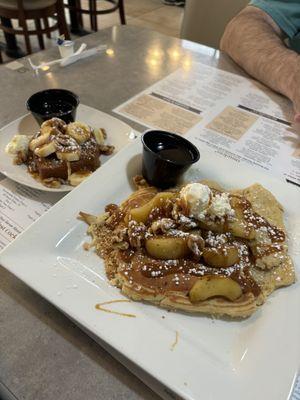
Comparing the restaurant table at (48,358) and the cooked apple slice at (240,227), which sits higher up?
the cooked apple slice at (240,227)

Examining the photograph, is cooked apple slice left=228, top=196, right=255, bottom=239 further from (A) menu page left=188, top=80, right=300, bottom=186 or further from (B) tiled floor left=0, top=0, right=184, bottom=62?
(B) tiled floor left=0, top=0, right=184, bottom=62

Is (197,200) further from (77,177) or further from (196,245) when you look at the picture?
(77,177)

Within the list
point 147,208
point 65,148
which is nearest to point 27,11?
point 65,148

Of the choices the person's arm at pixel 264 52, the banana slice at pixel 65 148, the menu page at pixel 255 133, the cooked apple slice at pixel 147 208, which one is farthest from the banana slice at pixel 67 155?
the person's arm at pixel 264 52

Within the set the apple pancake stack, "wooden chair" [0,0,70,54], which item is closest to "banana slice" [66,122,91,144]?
the apple pancake stack

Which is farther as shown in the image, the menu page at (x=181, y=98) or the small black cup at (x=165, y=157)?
the menu page at (x=181, y=98)

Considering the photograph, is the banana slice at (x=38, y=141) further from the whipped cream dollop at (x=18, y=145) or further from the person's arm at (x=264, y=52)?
the person's arm at (x=264, y=52)
